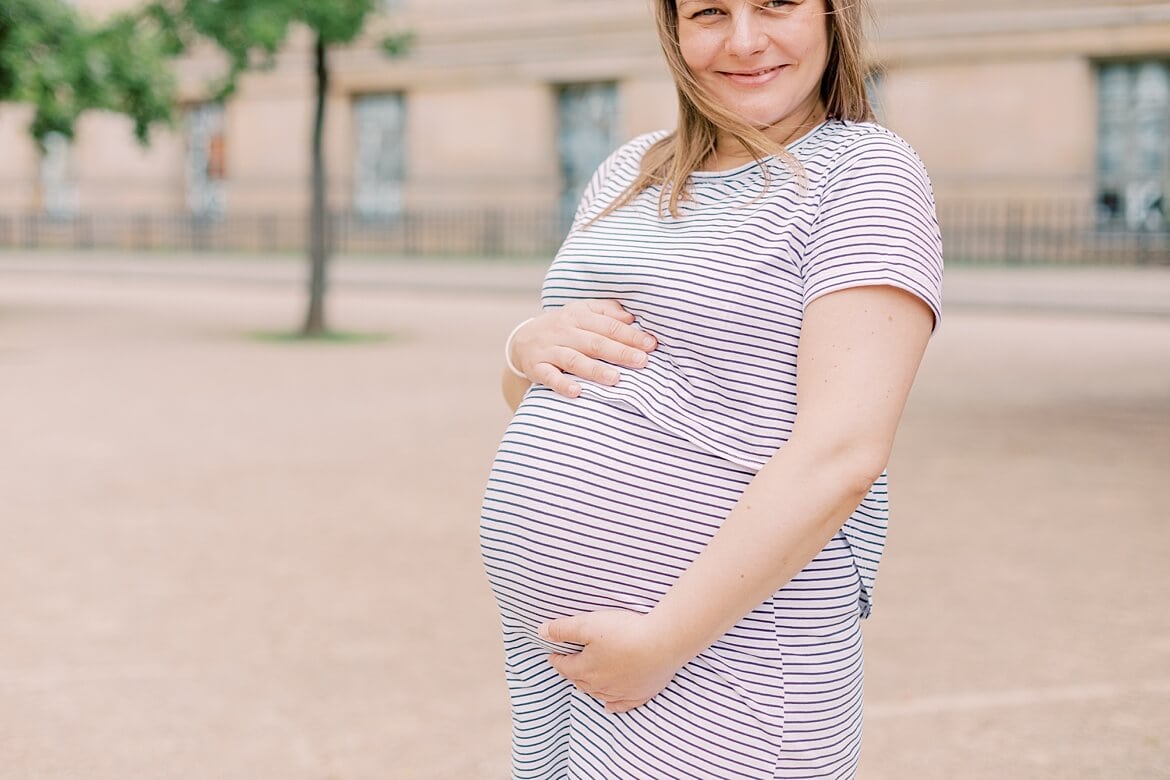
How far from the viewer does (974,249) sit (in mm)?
25469

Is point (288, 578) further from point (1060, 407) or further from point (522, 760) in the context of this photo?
point (1060, 407)

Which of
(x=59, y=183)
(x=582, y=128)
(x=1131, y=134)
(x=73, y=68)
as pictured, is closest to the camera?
(x=73, y=68)

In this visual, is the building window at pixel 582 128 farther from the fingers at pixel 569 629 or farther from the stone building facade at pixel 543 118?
the fingers at pixel 569 629

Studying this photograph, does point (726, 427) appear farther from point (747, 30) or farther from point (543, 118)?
point (543, 118)

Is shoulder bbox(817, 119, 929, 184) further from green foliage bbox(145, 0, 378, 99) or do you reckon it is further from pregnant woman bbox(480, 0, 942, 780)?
green foliage bbox(145, 0, 378, 99)

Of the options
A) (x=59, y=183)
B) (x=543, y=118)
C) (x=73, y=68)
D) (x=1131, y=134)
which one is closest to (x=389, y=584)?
(x=73, y=68)

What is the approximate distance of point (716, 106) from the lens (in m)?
1.83

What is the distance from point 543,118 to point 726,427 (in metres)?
29.3

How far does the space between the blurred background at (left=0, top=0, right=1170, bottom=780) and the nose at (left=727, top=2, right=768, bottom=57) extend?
0.26 meters

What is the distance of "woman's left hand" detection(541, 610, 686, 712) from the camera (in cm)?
166

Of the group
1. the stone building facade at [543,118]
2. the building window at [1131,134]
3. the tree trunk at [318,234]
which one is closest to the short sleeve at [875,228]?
the tree trunk at [318,234]

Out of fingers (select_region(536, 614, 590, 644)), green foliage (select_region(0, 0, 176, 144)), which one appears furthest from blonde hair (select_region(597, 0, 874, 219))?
green foliage (select_region(0, 0, 176, 144))

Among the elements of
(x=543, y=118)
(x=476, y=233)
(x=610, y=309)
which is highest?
(x=610, y=309)

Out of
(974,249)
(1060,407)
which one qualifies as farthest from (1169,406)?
(974,249)
